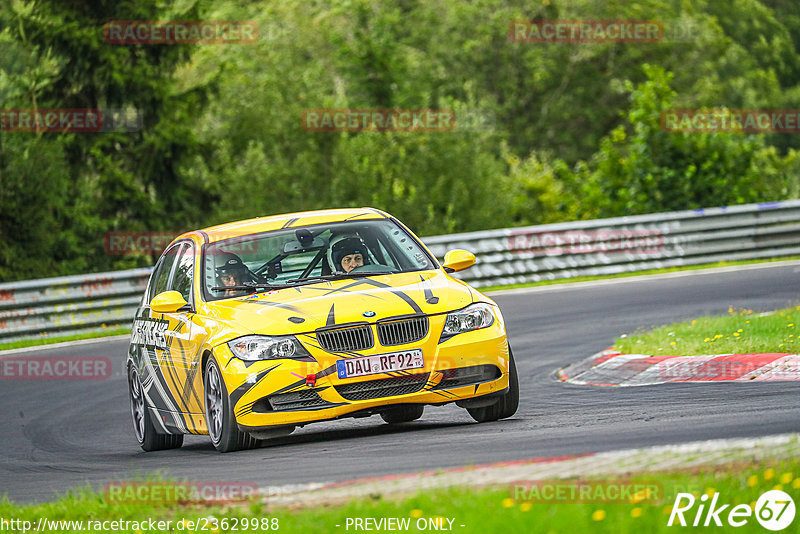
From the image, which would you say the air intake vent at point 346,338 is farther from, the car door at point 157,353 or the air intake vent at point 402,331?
the car door at point 157,353

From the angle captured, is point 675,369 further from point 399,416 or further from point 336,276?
point 336,276

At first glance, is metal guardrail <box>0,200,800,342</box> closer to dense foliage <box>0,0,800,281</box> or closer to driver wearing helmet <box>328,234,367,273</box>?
dense foliage <box>0,0,800,281</box>

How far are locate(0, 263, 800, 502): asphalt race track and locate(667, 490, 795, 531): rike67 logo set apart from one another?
5.59 ft

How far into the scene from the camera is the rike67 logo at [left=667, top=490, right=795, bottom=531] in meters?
5.13

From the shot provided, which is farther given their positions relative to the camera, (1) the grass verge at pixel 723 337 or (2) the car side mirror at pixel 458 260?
(1) the grass verge at pixel 723 337

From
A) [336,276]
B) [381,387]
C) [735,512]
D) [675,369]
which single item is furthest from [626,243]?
[735,512]

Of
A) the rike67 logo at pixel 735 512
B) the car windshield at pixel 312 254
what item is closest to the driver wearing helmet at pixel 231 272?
the car windshield at pixel 312 254

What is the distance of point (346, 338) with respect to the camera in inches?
347

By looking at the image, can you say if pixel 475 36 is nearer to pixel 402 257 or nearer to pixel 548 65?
pixel 548 65

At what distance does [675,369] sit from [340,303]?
159 inches

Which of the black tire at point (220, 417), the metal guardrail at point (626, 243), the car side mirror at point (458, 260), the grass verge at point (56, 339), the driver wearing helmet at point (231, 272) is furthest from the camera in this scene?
the metal guardrail at point (626, 243)

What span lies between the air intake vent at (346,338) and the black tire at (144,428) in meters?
2.57

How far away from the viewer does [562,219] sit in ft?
117

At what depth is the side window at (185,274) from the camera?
33.3 feet
